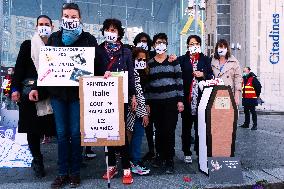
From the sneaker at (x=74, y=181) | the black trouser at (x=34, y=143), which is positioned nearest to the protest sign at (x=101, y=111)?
the sneaker at (x=74, y=181)

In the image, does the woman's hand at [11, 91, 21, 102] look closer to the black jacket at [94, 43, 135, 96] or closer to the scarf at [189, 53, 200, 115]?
the black jacket at [94, 43, 135, 96]

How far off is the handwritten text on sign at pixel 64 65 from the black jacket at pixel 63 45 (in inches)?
3.8

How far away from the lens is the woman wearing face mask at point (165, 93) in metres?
4.77

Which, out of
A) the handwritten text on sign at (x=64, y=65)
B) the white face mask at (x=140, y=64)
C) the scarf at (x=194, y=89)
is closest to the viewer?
the handwritten text on sign at (x=64, y=65)

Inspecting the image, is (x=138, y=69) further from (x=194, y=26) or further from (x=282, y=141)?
(x=194, y=26)

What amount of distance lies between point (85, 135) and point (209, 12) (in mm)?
25550

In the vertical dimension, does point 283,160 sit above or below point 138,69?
below

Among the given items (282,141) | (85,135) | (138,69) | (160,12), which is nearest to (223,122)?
(138,69)

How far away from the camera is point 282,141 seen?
7398mm

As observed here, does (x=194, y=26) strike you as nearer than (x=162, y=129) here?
No

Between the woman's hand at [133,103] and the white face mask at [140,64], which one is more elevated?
the white face mask at [140,64]

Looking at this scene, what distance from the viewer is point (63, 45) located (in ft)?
13.5

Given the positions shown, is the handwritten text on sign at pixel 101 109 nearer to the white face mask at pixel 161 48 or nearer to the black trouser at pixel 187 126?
the white face mask at pixel 161 48

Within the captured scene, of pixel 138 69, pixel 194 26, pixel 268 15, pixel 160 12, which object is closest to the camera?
pixel 138 69
